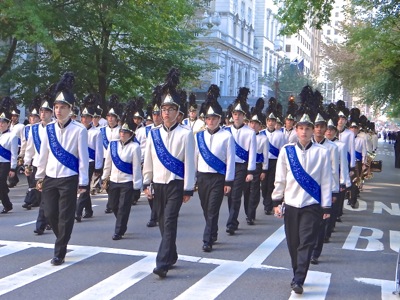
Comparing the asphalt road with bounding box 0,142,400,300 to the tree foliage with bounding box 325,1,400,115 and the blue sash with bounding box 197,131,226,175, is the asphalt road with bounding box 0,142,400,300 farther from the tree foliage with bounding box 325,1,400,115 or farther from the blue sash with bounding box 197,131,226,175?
the tree foliage with bounding box 325,1,400,115

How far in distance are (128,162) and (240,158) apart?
203cm

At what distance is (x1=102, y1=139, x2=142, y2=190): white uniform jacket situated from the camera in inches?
447

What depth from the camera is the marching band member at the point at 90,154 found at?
1265cm

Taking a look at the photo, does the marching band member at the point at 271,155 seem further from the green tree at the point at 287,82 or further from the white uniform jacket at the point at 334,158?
the green tree at the point at 287,82

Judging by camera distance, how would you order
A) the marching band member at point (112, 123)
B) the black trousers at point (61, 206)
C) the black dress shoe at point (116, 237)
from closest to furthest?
the black trousers at point (61, 206)
the black dress shoe at point (116, 237)
the marching band member at point (112, 123)

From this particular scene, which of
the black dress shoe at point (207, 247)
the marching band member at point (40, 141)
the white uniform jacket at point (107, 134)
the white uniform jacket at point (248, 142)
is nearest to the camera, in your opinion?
the black dress shoe at point (207, 247)

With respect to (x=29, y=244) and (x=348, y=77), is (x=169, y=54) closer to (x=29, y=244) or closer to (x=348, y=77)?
(x=348, y=77)

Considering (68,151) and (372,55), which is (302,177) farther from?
(372,55)

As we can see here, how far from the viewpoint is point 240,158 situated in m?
12.2

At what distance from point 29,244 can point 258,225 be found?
15.1ft

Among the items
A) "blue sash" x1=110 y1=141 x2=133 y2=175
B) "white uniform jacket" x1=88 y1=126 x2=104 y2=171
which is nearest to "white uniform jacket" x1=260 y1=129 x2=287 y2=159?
"white uniform jacket" x1=88 y1=126 x2=104 y2=171

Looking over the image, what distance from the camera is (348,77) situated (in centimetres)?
3472

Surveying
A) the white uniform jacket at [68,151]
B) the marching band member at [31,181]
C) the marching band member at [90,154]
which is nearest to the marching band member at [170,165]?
the white uniform jacket at [68,151]

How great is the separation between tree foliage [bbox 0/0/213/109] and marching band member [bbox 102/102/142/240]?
13058 mm
